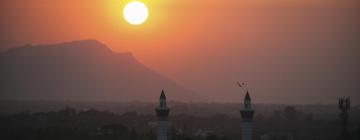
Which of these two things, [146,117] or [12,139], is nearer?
[12,139]

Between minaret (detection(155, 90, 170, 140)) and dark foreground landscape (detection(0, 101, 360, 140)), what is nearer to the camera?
minaret (detection(155, 90, 170, 140))

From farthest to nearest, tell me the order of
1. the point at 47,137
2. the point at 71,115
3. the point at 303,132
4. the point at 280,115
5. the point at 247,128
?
the point at 280,115, the point at 71,115, the point at 303,132, the point at 47,137, the point at 247,128

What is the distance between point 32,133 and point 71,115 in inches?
1789

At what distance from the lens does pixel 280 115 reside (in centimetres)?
15812

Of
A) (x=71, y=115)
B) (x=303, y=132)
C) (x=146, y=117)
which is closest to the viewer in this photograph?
(x=303, y=132)

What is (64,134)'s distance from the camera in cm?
7562

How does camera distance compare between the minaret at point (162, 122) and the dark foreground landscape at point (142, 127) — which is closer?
the minaret at point (162, 122)

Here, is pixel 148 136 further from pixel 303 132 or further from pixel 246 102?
pixel 303 132

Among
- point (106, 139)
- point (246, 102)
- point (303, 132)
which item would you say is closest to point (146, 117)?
point (303, 132)

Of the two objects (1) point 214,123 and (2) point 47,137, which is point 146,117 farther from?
(2) point 47,137

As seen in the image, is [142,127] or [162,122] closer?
[162,122]

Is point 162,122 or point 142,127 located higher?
point 162,122

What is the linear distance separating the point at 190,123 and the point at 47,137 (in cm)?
5222

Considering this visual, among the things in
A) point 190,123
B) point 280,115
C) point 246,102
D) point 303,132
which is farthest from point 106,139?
point 280,115
